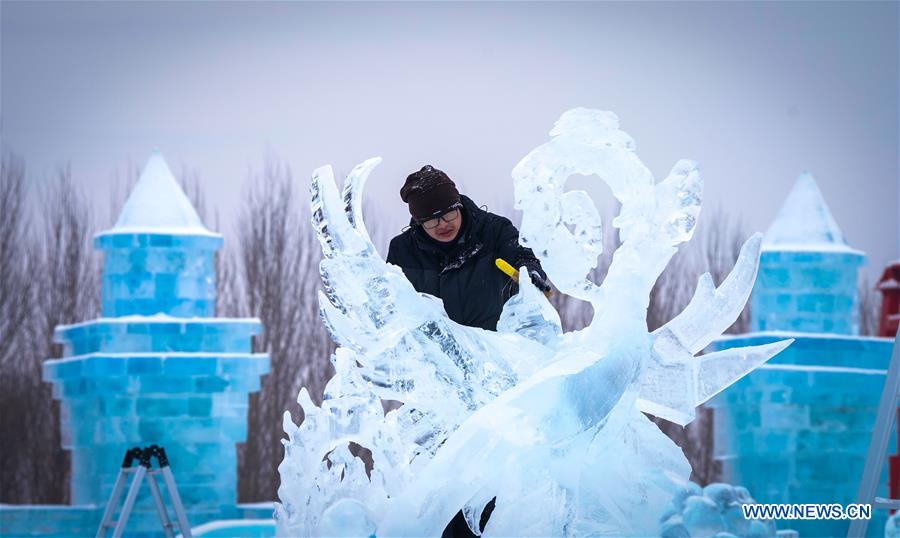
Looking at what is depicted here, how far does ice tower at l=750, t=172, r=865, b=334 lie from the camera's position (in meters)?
9.70

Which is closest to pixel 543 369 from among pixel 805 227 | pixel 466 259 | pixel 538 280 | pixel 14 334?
pixel 538 280

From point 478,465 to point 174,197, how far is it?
640cm

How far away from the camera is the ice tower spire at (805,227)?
979 cm

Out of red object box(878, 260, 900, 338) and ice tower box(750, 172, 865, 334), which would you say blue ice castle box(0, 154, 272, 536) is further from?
red object box(878, 260, 900, 338)

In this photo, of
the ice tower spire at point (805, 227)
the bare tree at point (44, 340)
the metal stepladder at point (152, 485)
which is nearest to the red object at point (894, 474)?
the ice tower spire at point (805, 227)

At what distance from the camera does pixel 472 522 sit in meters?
3.76

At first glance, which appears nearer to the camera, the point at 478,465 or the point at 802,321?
the point at 478,465

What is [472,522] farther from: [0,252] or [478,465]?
[0,252]

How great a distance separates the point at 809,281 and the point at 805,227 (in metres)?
0.42

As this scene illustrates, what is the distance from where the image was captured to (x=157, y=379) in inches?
353

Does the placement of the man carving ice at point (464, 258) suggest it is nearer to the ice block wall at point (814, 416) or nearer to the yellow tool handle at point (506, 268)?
the yellow tool handle at point (506, 268)

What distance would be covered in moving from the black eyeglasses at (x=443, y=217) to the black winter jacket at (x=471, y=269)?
56mm

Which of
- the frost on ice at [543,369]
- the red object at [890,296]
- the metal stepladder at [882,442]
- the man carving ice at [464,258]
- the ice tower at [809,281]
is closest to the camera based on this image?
the frost on ice at [543,369]

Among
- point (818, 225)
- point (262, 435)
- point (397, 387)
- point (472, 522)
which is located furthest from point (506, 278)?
point (262, 435)
